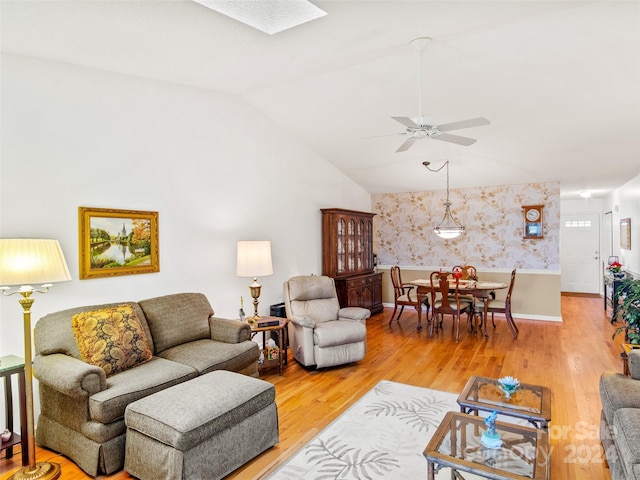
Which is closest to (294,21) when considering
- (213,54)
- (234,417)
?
(213,54)

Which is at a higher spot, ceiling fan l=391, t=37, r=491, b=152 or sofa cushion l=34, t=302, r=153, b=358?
ceiling fan l=391, t=37, r=491, b=152

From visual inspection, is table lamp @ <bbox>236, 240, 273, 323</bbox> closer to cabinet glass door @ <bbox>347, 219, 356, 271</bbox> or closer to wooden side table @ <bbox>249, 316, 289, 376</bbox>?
wooden side table @ <bbox>249, 316, 289, 376</bbox>

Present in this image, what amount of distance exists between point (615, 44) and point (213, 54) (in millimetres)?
3022

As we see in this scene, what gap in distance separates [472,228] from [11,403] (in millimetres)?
6683

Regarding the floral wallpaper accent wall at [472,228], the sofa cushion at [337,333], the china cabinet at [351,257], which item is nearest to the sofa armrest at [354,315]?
the sofa cushion at [337,333]

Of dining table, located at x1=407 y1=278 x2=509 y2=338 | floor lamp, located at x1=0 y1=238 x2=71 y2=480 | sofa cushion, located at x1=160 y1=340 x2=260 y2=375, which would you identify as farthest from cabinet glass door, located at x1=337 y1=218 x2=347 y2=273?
floor lamp, located at x1=0 y1=238 x2=71 y2=480

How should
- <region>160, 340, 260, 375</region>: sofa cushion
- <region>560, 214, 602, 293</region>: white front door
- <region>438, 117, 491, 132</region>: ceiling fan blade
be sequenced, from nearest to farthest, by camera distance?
<region>438, 117, 491, 132</region>: ceiling fan blade, <region>160, 340, 260, 375</region>: sofa cushion, <region>560, 214, 602, 293</region>: white front door

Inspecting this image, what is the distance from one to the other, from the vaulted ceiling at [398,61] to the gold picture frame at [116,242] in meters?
1.23

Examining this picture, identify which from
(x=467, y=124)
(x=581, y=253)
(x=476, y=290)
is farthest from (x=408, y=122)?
(x=581, y=253)

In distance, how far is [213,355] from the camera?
10.4ft

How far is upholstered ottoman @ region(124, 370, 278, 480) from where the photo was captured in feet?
6.98

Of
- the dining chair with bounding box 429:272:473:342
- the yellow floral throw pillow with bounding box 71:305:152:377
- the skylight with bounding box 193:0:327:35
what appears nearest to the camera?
the skylight with bounding box 193:0:327:35

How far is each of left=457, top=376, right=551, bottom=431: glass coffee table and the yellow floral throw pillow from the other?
2307 millimetres

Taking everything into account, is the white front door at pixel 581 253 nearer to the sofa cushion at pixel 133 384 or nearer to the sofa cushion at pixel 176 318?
the sofa cushion at pixel 176 318
